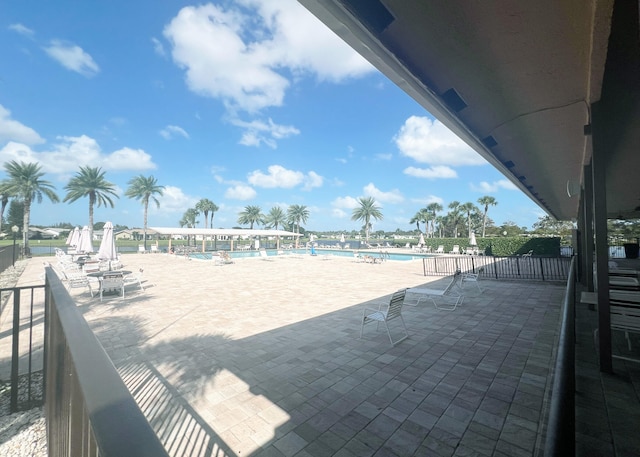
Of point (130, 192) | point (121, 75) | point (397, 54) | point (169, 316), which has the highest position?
point (121, 75)

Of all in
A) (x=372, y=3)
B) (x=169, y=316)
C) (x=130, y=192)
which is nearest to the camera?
(x=372, y=3)

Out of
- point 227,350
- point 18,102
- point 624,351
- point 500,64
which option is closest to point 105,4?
point 227,350

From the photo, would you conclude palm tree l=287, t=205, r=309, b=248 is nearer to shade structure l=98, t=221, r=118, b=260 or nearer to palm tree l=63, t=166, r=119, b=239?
palm tree l=63, t=166, r=119, b=239

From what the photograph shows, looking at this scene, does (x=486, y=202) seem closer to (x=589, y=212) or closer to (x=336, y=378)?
(x=589, y=212)

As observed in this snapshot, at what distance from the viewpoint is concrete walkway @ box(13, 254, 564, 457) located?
2520mm

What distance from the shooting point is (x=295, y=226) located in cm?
7162

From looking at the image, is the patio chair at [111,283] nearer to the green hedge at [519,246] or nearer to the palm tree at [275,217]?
the green hedge at [519,246]

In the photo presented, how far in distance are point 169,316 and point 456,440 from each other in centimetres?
636

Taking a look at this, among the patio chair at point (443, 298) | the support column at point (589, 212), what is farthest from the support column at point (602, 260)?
the patio chair at point (443, 298)

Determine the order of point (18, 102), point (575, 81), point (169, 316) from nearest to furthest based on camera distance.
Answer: point (575, 81) < point (169, 316) < point (18, 102)

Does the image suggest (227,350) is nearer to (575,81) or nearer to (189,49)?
(575,81)

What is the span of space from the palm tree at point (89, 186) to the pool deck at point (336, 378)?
3156 centimetres

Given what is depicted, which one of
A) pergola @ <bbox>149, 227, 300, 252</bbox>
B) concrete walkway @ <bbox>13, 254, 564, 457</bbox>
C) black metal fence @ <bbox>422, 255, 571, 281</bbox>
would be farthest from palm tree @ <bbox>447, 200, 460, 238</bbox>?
concrete walkway @ <bbox>13, 254, 564, 457</bbox>

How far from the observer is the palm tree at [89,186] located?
30.6 meters
